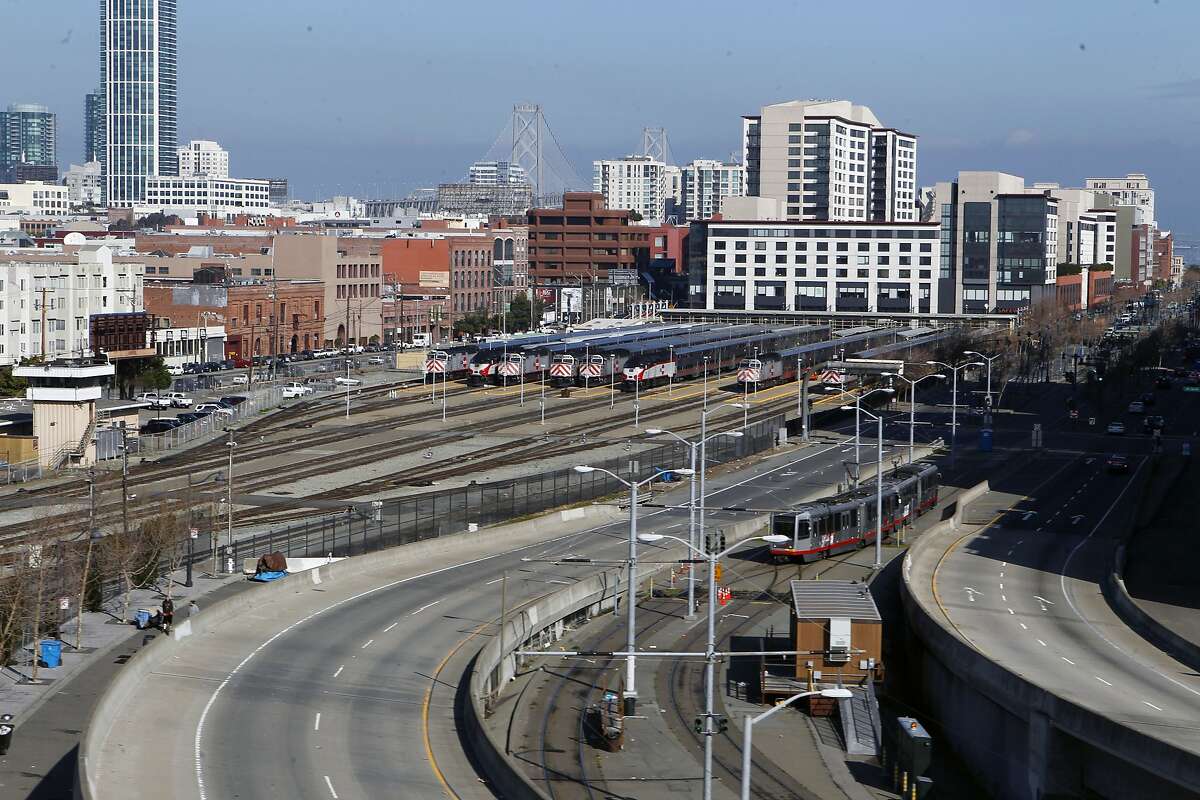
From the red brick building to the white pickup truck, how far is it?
93693mm

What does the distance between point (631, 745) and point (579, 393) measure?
7100 centimetres

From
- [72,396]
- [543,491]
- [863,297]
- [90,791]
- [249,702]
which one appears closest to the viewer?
[90,791]

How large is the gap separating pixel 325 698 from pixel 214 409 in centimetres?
6018

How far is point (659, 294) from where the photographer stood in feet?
645

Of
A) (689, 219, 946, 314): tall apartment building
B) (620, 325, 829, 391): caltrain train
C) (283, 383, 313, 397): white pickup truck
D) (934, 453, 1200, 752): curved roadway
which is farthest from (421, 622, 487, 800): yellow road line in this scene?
(689, 219, 946, 314): tall apartment building

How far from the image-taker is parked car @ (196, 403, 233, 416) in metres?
86.1

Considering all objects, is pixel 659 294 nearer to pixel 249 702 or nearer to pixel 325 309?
pixel 325 309

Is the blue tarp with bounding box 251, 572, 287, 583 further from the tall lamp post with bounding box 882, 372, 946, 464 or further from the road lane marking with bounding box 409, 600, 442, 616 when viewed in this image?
the tall lamp post with bounding box 882, 372, 946, 464

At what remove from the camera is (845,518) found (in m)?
54.8

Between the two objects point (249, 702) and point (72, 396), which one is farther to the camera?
point (72, 396)

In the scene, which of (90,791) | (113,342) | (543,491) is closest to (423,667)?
(90,791)

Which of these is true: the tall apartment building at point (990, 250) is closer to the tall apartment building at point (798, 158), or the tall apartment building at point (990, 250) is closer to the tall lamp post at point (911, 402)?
the tall apartment building at point (798, 158)

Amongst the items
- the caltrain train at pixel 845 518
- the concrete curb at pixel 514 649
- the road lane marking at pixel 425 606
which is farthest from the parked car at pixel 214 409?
the road lane marking at pixel 425 606

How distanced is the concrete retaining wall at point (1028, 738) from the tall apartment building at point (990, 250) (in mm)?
137133
